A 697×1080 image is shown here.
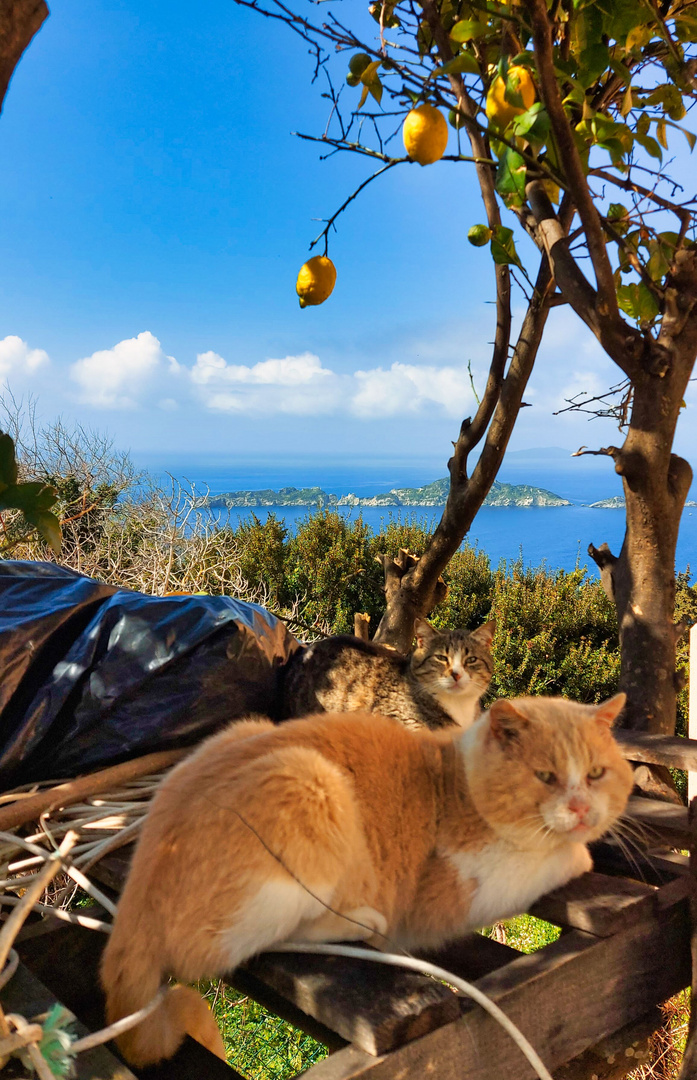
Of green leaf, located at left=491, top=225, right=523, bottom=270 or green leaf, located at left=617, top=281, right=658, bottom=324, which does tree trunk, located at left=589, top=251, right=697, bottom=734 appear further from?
green leaf, located at left=491, top=225, right=523, bottom=270

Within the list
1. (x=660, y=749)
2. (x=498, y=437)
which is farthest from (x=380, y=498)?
(x=660, y=749)

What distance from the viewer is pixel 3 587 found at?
2191 mm

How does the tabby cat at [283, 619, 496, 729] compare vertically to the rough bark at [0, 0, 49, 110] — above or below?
below

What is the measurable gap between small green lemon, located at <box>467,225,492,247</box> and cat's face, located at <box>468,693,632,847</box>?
5.40 ft

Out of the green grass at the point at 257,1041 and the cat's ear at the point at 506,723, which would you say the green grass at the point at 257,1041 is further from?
the cat's ear at the point at 506,723

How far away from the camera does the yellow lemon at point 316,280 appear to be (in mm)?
1998

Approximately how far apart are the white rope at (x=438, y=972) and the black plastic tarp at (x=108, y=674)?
1025 mm

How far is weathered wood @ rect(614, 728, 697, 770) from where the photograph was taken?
5.57 ft

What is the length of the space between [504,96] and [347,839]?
1565 millimetres

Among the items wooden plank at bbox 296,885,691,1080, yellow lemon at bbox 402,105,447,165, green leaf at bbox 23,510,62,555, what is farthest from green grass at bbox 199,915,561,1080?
yellow lemon at bbox 402,105,447,165

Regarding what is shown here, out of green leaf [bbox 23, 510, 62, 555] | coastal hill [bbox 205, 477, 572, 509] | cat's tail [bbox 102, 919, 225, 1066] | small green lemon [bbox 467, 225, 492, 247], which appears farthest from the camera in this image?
coastal hill [bbox 205, 477, 572, 509]

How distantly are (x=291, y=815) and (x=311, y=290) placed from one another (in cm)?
145

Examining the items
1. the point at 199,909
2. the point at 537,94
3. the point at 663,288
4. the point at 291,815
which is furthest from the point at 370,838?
the point at 663,288

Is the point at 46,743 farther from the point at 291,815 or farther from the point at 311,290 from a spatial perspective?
the point at 311,290
